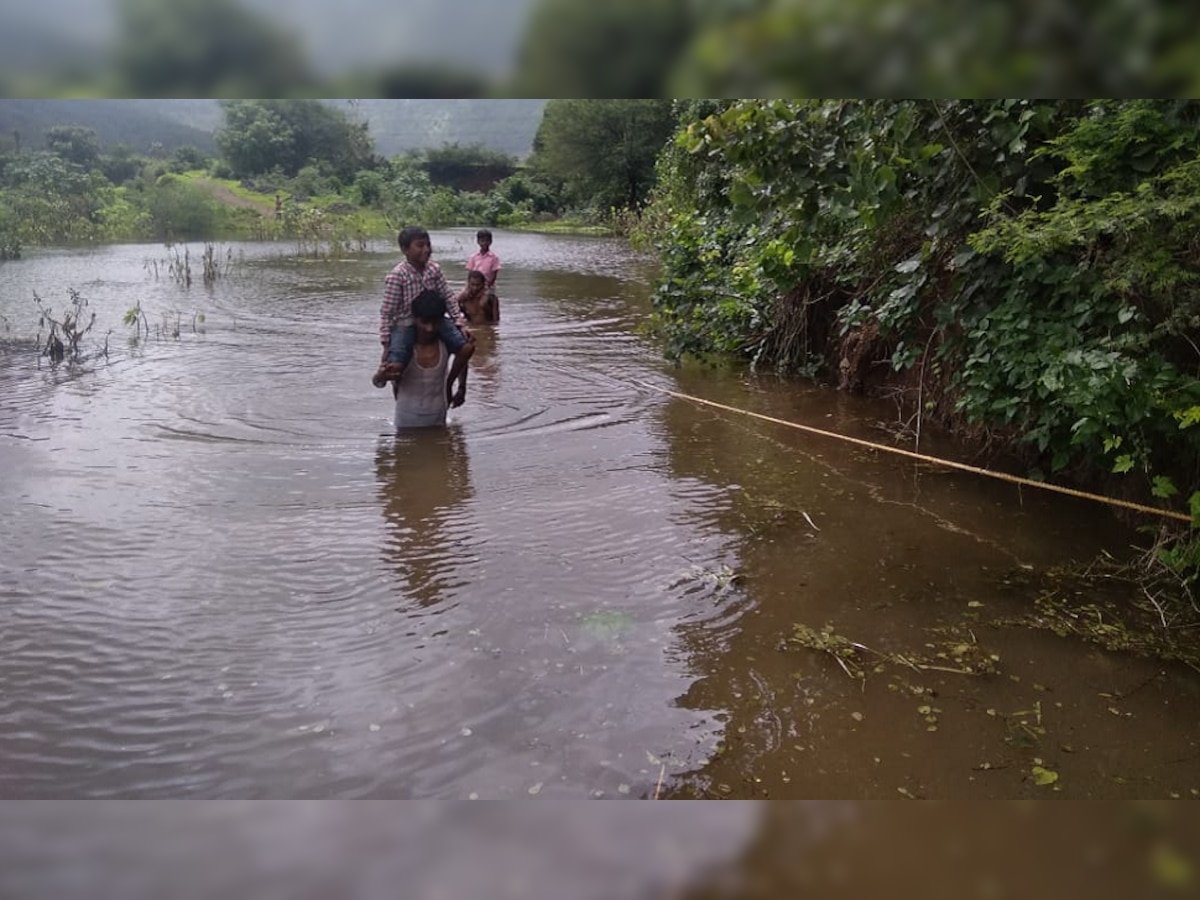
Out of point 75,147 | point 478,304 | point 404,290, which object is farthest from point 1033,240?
point 75,147

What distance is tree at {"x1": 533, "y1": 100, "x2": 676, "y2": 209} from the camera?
125 feet

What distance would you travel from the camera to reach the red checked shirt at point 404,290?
21.1 feet

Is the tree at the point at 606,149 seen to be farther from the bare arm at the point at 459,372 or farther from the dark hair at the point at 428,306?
the dark hair at the point at 428,306

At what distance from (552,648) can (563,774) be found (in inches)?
33.4

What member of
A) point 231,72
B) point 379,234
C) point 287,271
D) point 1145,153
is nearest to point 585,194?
point 379,234

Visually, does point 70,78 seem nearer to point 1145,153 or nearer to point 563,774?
point 563,774

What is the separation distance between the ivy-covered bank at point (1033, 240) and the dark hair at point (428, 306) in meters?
2.21

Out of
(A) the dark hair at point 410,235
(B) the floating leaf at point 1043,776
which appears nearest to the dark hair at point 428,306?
(A) the dark hair at point 410,235

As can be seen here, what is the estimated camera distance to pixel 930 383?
682cm

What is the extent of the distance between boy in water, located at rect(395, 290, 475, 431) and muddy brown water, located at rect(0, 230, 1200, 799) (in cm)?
27

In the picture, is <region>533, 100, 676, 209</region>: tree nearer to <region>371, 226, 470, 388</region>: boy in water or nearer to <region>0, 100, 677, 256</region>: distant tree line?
<region>0, 100, 677, 256</region>: distant tree line

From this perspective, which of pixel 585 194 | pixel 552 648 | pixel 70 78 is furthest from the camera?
pixel 585 194

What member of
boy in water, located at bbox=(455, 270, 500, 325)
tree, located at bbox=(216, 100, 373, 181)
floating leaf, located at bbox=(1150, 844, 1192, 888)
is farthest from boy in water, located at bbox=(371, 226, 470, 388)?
tree, located at bbox=(216, 100, 373, 181)

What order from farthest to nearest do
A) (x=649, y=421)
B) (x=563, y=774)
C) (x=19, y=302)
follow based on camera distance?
(x=19, y=302) < (x=649, y=421) < (x=563, y=774)
